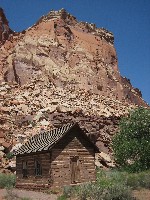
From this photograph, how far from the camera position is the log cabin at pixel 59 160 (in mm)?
24125

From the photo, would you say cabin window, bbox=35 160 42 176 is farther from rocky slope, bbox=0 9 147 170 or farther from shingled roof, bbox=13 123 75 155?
rocky slope, bbox=0 9 147 170

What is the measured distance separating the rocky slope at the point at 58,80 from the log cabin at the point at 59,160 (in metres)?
12.9

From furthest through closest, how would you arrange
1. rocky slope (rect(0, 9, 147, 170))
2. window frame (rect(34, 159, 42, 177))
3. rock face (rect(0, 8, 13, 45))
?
rock face (rect(0, 8, 13, 45)) → rocky slope (rect(0, 9, 147, 170)) → window frame (rect(34, 159, 42, 177))

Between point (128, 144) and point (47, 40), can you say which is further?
point (47, 40)

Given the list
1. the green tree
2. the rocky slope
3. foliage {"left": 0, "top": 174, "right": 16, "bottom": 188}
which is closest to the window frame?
foliage {"left": 0, "top": 174, "right": 16, "bottom": 188}

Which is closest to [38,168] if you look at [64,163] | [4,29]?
[64,163]

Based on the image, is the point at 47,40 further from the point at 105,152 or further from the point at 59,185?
the point at 59,185

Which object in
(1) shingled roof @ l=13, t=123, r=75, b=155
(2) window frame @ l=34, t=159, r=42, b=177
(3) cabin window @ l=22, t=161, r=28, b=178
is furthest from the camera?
(3) cabin window @ l=22, t=161, r=28, b=178

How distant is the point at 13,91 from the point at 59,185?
41659 millimetres

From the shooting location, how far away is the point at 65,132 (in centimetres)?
2475

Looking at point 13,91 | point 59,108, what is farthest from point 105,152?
point 13,91

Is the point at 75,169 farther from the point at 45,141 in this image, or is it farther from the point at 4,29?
the point at 4,29

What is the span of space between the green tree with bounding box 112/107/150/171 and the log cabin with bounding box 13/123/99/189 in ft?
22.0

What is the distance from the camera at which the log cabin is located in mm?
24125
